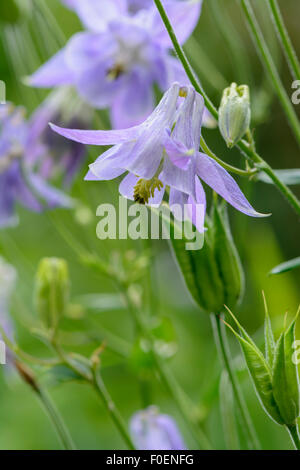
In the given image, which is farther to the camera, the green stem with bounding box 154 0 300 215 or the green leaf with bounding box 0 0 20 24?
the green leaf with bounding box 0 0 20 24

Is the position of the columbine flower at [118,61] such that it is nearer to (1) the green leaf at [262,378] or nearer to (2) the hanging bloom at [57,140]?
(2) the hanging bloom at [57,140]

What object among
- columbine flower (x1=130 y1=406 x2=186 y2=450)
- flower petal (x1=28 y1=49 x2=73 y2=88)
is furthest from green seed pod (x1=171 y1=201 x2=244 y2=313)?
flower petal (x1=28 y1=49 x2=73 y2=88)

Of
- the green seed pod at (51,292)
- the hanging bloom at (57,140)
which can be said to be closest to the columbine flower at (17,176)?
the hanging bloom at (57,140)

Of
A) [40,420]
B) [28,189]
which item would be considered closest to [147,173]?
[28,189]

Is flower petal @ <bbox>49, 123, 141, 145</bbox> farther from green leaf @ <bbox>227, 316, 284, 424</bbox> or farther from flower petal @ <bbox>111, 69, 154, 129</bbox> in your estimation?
flower petal @ <bbox>111, 69, 154, 129</bbox>
